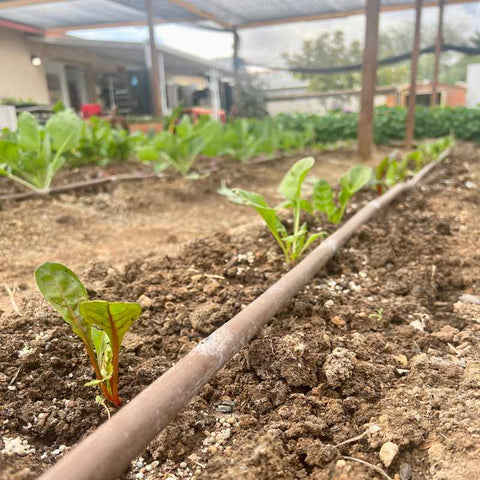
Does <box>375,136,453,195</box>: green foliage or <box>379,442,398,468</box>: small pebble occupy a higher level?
<box>375,136,453,195</box>: green foliage

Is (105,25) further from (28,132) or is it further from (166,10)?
(28,132)

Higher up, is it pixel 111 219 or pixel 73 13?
pixel 73 13

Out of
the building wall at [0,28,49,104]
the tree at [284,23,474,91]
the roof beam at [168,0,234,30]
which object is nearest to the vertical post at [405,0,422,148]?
the roof beam at [168,0,234,30]

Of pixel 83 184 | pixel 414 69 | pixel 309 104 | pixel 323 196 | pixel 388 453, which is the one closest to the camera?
pixel 388 453

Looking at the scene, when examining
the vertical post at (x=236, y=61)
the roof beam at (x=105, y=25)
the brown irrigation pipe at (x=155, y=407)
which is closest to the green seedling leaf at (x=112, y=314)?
the brown irrigation pipe at (x=155, y=407)

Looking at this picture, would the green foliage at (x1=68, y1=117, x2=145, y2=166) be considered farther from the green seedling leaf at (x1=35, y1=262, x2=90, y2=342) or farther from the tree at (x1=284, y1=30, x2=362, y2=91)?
the tree at (x1=284, y1=30, x2=362, y2=91)

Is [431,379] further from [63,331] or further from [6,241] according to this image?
[6,241]

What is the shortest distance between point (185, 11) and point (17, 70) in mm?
5295

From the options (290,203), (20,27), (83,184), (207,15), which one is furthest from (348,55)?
(290,203)

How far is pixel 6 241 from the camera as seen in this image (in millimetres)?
2436

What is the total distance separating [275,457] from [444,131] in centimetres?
947

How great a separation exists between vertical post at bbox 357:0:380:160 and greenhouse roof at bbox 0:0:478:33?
3.40 meters

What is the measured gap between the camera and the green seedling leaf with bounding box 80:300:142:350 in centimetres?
94

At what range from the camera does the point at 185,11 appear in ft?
28.0
